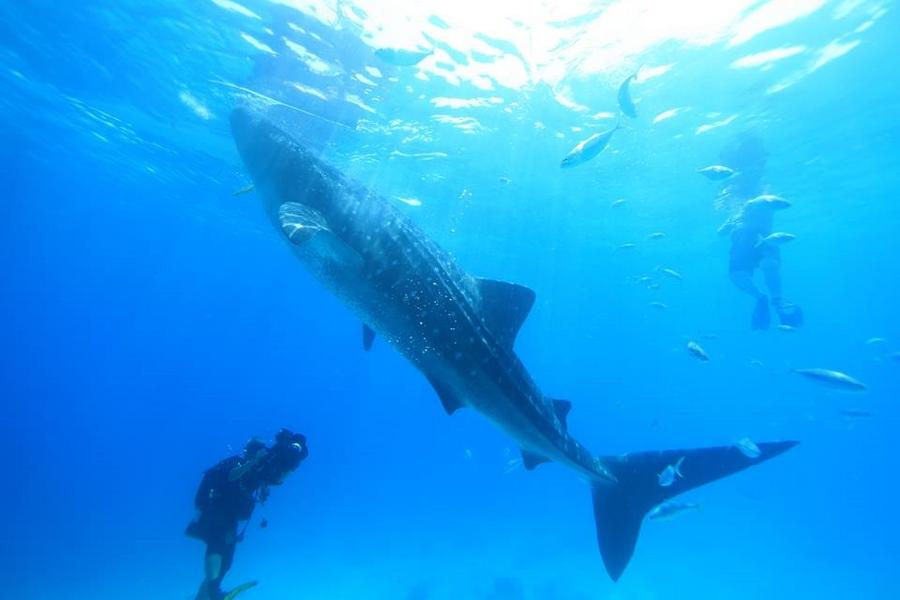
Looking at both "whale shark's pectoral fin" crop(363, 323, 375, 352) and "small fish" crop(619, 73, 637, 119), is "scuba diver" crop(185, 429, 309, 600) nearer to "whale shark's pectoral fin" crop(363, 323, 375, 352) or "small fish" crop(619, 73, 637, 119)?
"whale shark's pectoral fin" crop(363, 323, 375, 352)

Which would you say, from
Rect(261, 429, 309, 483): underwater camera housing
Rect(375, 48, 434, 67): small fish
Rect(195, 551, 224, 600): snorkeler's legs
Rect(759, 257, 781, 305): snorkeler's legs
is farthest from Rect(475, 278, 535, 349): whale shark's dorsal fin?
Rect(759, 257, 781, 305): snorkeler's legs

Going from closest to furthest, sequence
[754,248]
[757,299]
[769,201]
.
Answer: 1. [769,201]
2. [754,248]
3. [757,299]

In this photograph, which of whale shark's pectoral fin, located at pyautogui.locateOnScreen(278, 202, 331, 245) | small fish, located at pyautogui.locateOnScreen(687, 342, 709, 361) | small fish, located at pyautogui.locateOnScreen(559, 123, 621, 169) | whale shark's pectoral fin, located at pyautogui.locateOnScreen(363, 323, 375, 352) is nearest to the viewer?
whale shark's pectoral fin, located at pyautogui.locateOnScreen(278, 202, 331, 245)

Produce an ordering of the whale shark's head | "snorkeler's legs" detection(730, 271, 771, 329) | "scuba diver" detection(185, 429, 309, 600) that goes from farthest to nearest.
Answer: "snorkeler's legs" detection(730, 271, 771, 329) < "scuba diver" detection(185, 429, 309, 600) < the whale shark's head

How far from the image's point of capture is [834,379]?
9.45 metres

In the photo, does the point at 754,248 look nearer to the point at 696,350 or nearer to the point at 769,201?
the point at 769,201

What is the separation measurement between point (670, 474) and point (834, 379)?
738 cm

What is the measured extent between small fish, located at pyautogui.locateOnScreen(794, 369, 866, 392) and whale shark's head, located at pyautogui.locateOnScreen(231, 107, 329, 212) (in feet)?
33.0

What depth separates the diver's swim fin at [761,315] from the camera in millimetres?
18516

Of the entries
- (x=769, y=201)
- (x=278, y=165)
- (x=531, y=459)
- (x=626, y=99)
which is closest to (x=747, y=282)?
(x=769, y=201)

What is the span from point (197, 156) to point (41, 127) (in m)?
10.7

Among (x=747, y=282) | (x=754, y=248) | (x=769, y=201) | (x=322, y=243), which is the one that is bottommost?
(x=747, y=282)

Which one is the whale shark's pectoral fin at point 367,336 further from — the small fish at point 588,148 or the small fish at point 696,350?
the small fish at point 696,350

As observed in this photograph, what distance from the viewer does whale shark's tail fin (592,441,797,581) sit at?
443cm
